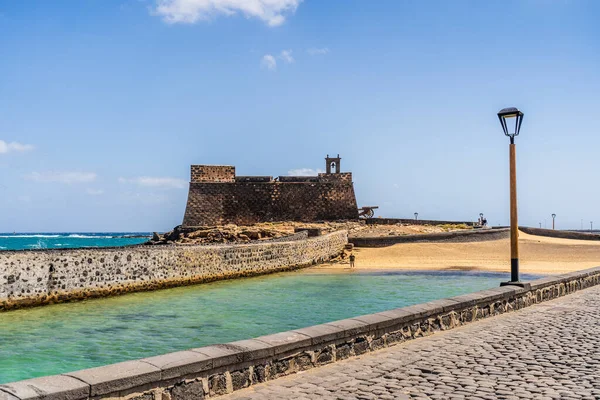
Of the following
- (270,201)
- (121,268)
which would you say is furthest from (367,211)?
(121,268)

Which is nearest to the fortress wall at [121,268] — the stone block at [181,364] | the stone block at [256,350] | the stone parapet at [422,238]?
the stone parapet at [422,238]

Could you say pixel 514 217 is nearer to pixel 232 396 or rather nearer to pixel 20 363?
pixel 232 396

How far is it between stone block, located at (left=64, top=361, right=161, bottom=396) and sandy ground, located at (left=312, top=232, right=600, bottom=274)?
23678 mm

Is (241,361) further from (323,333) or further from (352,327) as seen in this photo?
(352,327)

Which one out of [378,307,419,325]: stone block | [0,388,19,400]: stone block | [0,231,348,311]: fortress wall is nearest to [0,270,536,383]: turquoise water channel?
[0,231,348,311]: fortress wall

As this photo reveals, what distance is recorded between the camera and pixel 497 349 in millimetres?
6578

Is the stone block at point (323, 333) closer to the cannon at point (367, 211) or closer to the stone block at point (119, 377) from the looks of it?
the stone block at point (119, 377)

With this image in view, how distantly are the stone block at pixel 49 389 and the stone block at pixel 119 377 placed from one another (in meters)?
0.07

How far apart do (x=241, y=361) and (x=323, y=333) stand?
1129 mm

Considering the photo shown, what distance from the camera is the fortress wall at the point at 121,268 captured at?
15.6 m

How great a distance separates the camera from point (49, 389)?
3754mm

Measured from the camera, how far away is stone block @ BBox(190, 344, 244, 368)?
4730 mm

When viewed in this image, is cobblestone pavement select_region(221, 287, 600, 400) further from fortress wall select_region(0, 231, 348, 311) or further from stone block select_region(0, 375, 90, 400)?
fortress wall select_region(0, 231, 348, 311)

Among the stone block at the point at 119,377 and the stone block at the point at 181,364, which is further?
the stone block at the point at 181,364
